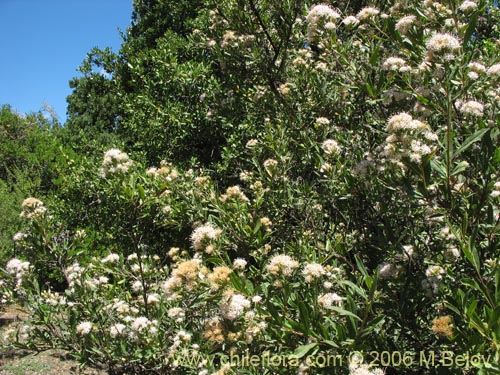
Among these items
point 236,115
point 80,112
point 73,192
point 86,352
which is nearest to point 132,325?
point 86,352

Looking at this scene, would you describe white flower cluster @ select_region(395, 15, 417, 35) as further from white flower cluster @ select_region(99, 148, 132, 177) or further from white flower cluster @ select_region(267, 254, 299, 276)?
white flower cluster @ select_region(99, 148, 132, 177)

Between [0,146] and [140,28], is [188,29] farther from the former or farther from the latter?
[0,146]

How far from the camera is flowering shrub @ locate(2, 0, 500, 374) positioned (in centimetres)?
153

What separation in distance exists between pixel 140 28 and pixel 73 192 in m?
4.64

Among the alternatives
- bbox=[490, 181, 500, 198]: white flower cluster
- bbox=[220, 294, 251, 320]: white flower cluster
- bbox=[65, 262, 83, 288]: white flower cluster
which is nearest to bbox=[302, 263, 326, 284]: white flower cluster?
bbox=[220, 294, 251, 320]: white flower cluster

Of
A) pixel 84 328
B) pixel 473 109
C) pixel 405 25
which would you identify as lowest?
pixel 84 328

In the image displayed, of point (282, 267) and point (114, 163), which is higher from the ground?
point (114, 163)

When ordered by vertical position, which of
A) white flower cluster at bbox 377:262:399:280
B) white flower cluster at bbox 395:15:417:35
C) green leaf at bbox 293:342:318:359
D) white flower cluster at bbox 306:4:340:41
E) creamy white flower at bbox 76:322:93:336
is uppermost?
white flower cluster at bbox 306:4:340:41

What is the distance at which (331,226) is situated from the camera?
2.58m

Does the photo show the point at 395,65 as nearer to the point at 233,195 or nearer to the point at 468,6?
the point at 468,6

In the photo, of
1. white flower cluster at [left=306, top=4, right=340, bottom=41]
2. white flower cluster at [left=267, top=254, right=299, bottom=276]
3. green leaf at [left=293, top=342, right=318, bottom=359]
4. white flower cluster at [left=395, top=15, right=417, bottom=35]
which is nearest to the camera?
green leaf at [left=293, top=342, right=318, bottom=359]

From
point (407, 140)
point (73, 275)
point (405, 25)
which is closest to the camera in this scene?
point (407, 140)

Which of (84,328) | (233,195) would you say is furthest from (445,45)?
(84,328)

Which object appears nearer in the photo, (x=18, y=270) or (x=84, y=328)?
(x=84, y=328)
